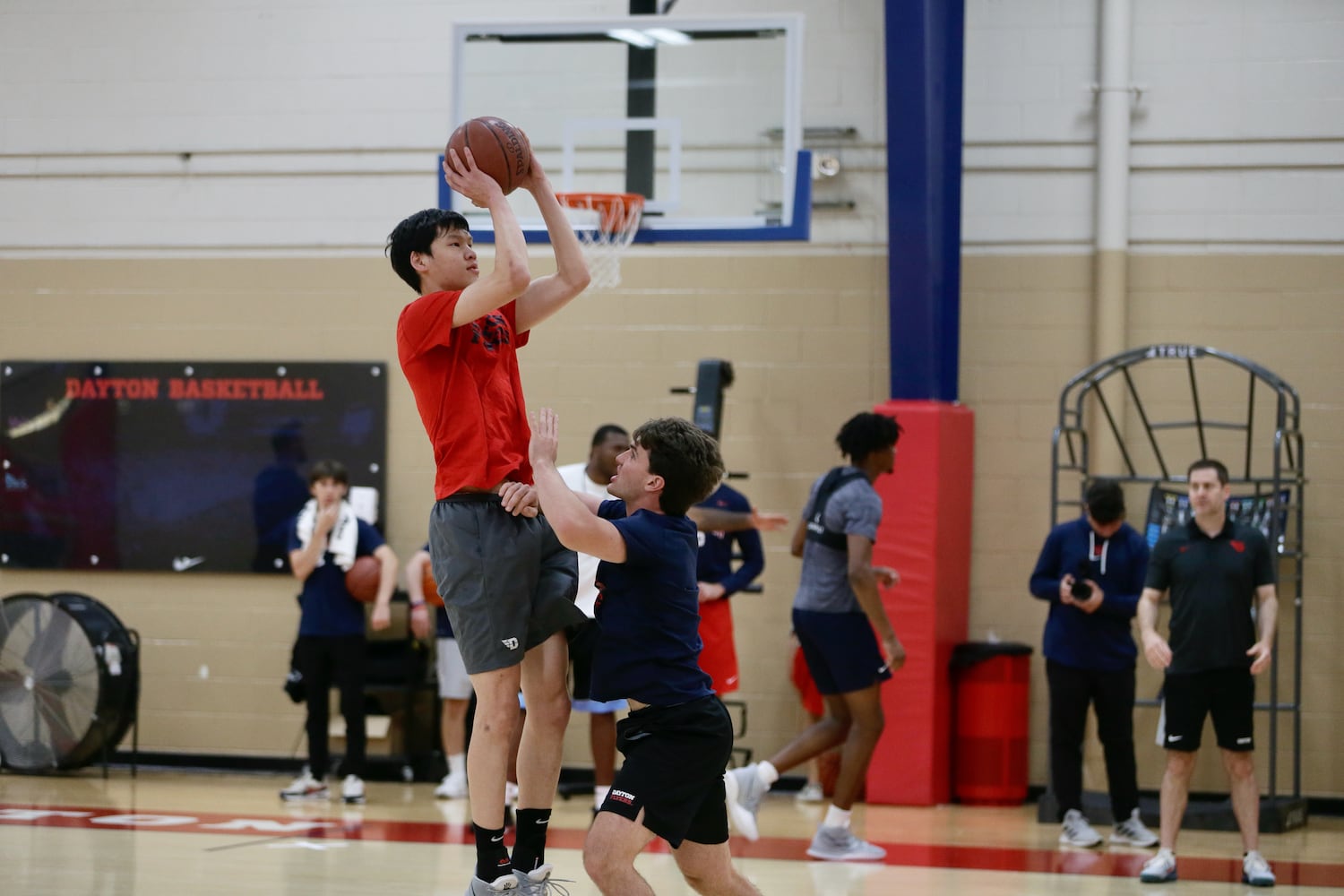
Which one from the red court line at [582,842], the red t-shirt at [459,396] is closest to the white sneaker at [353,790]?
the red court line at [582,842]

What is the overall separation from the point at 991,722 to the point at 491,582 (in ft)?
15.9

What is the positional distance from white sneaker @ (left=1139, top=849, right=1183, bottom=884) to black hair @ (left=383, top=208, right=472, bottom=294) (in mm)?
3811

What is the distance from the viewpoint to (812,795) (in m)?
8.38

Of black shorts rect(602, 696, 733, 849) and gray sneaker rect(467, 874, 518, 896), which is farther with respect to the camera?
gray sneaker rect(467, 874, 518, 896)

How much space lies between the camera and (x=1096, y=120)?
27.9 ft

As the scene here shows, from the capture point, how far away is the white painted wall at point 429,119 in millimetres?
8422

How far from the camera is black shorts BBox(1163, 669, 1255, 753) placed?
625 centimetres

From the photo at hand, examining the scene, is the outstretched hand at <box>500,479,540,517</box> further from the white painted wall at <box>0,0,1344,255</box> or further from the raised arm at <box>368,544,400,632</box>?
the white painted wall at <box>0,0,1344,255</box>

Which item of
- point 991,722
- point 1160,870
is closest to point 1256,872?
point 1160,870

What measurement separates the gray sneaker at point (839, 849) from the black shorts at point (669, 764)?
270 cm

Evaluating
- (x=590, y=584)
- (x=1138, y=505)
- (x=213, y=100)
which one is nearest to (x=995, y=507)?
(x=1138, y=505)

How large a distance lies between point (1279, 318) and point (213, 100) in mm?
6279

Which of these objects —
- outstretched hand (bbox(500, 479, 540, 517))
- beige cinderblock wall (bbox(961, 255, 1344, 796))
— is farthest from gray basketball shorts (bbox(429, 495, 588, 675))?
beige cinderblock wall (bbox(961, 255, 1344, 796))

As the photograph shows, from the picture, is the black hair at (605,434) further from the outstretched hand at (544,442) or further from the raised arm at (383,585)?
the outstretched hand at (544,442)
